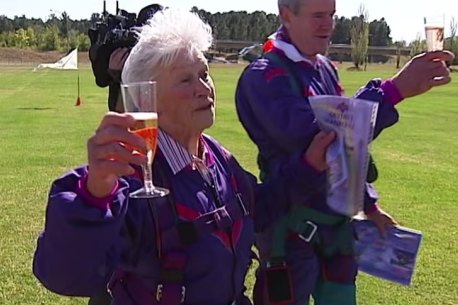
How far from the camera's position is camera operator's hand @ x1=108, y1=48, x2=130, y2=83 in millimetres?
4074

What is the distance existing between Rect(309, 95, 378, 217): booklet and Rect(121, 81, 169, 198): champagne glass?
0.74m

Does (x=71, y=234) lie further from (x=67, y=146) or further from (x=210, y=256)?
(x=67, y=146)

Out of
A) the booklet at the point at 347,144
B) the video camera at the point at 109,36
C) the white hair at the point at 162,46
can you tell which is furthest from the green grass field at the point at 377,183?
the white hair at the point at 162,46

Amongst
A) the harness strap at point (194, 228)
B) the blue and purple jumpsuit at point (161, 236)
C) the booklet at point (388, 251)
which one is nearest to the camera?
the blue and purple jumpsuit at point (161, 236)

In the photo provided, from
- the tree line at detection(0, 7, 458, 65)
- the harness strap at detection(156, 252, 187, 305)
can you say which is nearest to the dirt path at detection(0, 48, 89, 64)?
the tree line at detection(0, 7, 458, 65)

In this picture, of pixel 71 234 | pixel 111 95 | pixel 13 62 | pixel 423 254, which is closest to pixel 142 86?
pixel 71 234

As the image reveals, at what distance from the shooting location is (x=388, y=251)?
3621mm

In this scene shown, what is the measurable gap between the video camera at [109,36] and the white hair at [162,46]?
1293 mm

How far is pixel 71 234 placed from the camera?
2125 mm

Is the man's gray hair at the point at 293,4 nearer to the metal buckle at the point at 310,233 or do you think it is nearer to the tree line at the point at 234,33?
the metal buckle at the point at 310,233

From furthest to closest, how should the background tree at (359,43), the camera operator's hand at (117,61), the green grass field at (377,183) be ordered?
the background tree at (359,43), the green grass field at (377,183), the camera operator's hand at (117,61)

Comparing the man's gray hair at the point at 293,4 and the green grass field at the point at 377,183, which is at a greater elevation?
the man's gray hair at the point at 293,4

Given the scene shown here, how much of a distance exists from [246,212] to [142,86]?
862mm

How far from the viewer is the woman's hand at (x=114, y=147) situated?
6.48 feet
